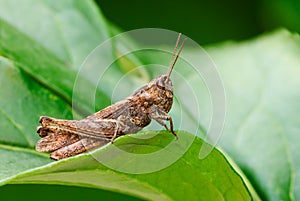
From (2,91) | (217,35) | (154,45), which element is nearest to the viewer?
(2,91)

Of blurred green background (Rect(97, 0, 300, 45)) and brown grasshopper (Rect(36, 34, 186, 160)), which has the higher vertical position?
blurred green background (Rect(97, 0, 300, 45))

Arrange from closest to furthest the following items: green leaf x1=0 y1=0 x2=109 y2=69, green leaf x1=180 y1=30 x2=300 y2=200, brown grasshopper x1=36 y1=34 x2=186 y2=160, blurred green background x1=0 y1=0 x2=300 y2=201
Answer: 1. brown grasshopper x1=36 y1=34 x2=186 y2=160
2. green leaf x1=180 y1=30 x2=300 y2=200
3. green leaf x1=0 y1=0 x2=109 y2=69
4. blurred green background x1=0 y1=0 x2=300 y2=201

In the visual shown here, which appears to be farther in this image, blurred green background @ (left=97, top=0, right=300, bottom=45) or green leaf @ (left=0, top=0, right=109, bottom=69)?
Answer: blurred green background @ (left=97, top=0, right=300, bottom=45)

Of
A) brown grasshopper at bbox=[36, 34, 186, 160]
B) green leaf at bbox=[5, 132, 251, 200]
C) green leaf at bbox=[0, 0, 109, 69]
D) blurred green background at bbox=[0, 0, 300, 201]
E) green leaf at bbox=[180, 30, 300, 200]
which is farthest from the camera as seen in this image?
blurred green background at bbox=[0, 0, 300, 201]

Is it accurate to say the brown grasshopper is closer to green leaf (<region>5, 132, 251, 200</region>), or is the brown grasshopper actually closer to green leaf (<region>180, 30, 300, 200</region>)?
green leaf (<region>180, 30, 300, 200</region>)

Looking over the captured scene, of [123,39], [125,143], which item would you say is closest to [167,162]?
[125,143]

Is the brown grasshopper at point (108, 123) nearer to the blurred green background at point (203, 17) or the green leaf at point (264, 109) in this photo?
the green leaf at point (264, 109)

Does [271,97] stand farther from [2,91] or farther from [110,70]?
[2,91]

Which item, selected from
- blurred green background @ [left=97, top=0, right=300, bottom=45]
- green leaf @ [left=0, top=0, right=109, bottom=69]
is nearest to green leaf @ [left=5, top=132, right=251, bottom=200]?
green leaf @ [left=0, top=0, right=109, bottom=69]
